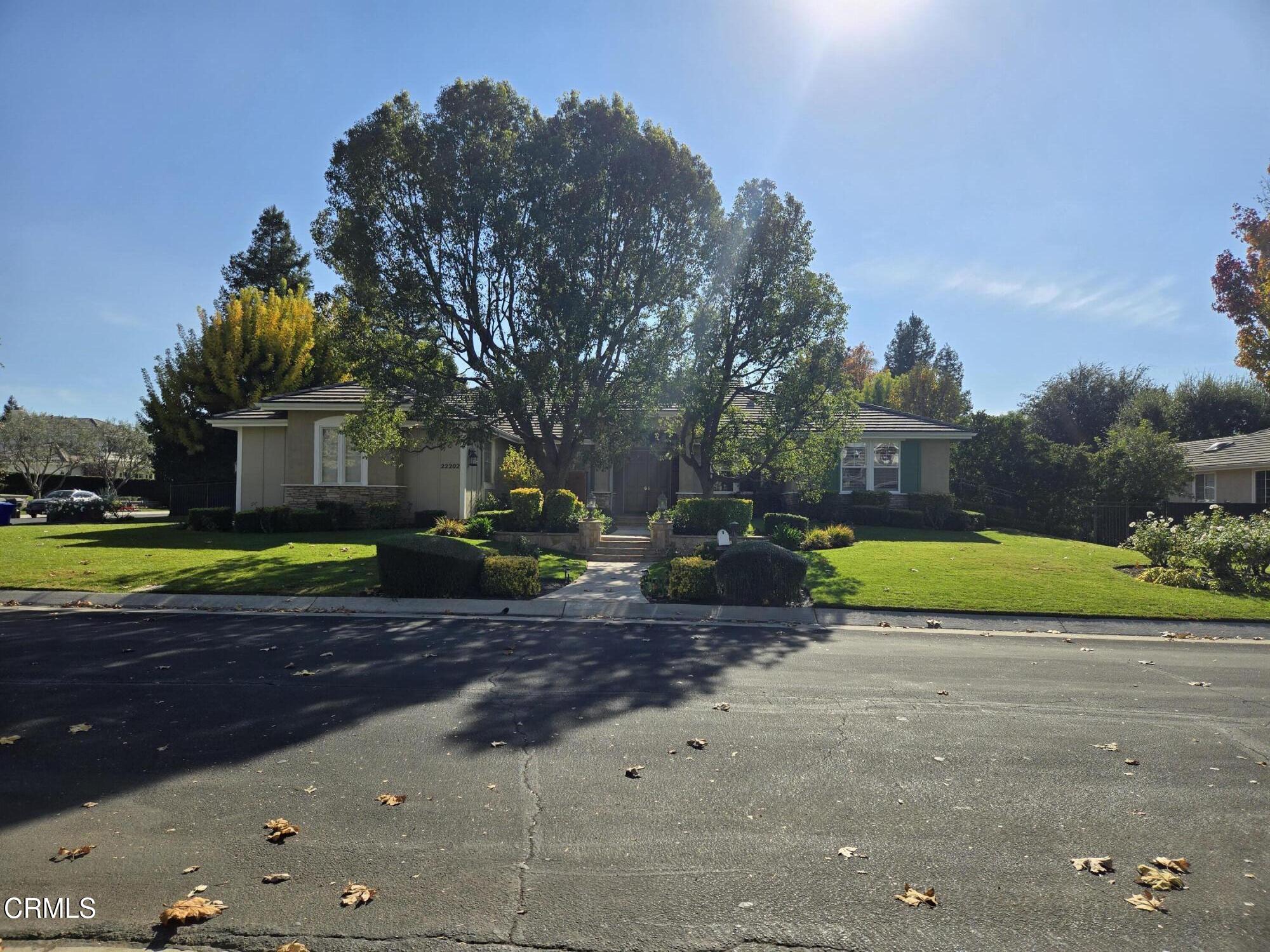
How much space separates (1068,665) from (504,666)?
6488mm

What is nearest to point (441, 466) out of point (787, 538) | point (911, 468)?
point (787, 538)

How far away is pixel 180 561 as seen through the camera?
55.4 ft

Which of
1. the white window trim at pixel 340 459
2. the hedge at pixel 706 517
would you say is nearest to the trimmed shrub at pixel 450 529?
the white window trim at pixel 340 459

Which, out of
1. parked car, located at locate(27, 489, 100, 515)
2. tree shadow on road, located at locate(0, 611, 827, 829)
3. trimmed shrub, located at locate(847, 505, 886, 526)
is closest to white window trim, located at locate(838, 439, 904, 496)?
trimmed shrub, located at locate(847, 505, 886, 526)

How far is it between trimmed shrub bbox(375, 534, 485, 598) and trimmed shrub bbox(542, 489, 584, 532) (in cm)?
662

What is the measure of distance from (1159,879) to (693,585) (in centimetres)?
979

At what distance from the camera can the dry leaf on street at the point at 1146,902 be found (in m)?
3.69

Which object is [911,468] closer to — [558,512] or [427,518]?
[558,512]

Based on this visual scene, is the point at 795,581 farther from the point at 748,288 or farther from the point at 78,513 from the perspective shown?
the point at 78,513

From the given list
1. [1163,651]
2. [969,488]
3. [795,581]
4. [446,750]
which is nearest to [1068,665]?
[1163,651]

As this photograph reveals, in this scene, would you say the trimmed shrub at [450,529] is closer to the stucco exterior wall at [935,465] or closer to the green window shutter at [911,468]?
the green window shutter at [911,468]

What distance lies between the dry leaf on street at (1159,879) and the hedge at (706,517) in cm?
1590

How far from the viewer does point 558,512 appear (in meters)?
20.4

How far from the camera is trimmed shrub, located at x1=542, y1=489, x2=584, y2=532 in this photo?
20.4 metres
